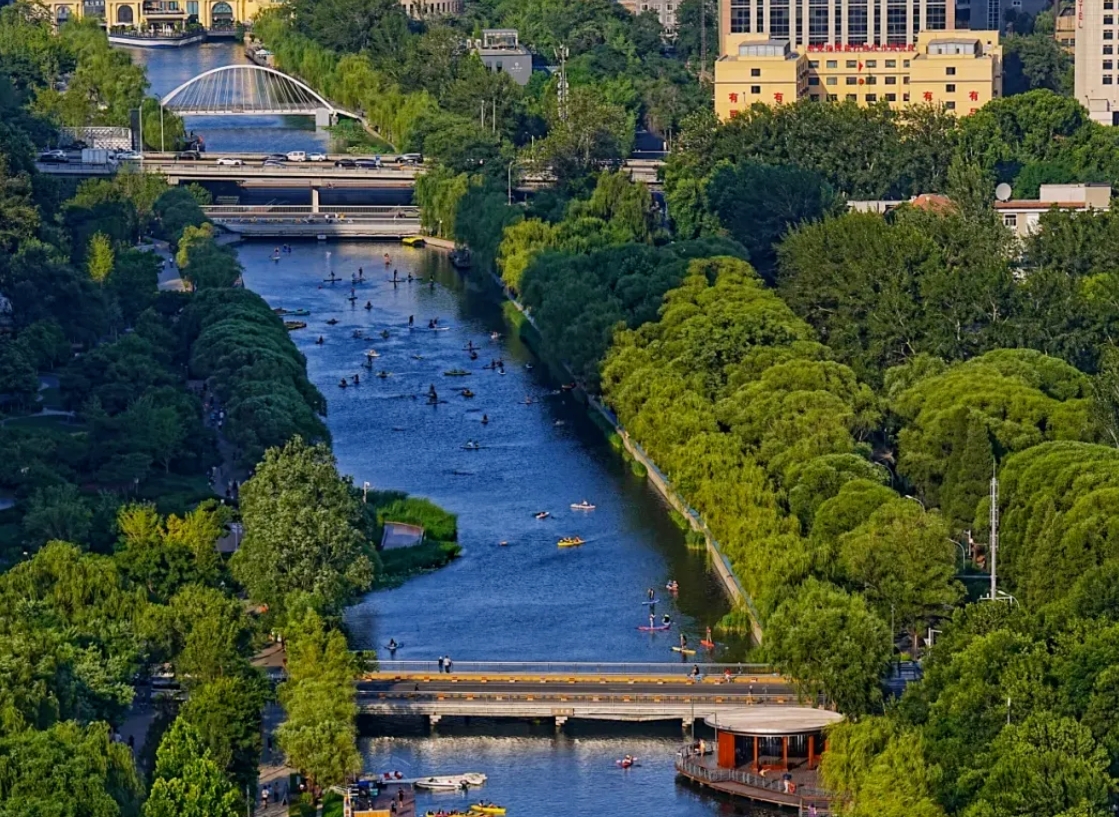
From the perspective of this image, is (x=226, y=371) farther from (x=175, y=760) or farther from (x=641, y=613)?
(x=175, y=760)

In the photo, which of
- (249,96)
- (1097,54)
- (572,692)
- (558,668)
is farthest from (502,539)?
(249,96)

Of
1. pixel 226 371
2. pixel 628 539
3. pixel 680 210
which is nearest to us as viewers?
pixel 628 539

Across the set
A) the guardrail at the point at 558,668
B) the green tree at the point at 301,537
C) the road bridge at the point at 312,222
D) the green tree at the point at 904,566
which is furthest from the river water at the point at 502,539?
the road bridge at the point at 312,222

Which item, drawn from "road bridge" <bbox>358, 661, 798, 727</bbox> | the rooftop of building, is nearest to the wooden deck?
the rooftop of building

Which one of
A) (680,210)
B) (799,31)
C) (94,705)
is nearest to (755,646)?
(94,705)

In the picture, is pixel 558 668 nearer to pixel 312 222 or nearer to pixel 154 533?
pixel 154 533

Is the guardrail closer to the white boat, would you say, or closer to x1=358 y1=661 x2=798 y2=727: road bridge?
x1=358 y1=661 x2=798 y2=727: road bridge
